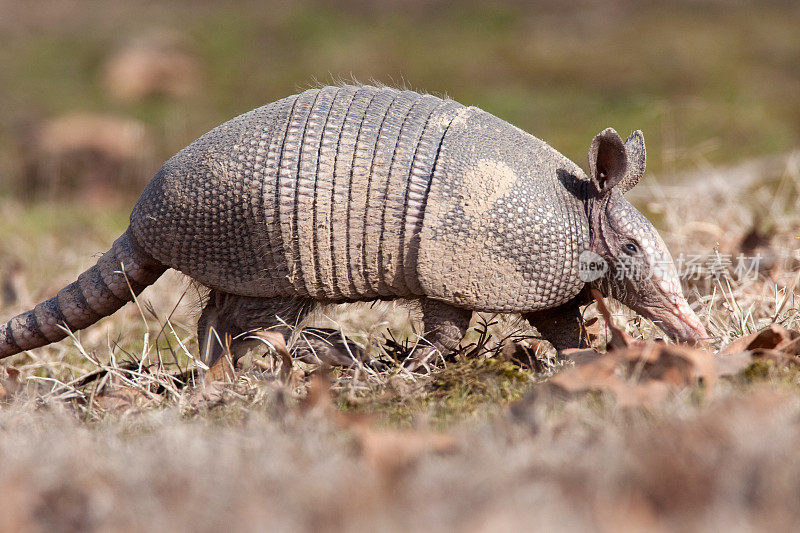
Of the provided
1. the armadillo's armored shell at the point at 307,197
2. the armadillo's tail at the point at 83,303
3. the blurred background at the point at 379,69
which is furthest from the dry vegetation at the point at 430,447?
the blurred background at the point at 379,69

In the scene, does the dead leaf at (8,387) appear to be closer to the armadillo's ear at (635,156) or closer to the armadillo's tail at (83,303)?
the armadillo's tail at (83,303)

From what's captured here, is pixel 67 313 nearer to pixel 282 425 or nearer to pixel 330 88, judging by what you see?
pixel 330 88

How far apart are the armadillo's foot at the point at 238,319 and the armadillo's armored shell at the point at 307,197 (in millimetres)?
163

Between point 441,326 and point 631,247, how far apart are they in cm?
100

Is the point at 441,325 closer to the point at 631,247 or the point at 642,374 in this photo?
the point at 631,247

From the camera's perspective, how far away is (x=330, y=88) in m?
4.33

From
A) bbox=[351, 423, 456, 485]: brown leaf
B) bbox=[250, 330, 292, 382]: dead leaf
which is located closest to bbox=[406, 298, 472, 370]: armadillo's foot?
bbox=[250, 330, 292, 382]: dead leaf

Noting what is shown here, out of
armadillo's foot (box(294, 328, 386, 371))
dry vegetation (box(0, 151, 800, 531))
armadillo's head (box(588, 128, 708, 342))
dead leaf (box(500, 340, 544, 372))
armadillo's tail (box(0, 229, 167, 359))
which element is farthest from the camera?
armadillo's tail (box(0, 229, 167, 359))

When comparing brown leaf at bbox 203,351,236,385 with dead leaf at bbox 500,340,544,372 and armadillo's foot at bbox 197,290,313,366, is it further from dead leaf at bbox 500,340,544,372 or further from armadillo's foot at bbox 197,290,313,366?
dead leaf at bbox 500,340,544,372

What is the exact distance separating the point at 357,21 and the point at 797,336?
18.4m

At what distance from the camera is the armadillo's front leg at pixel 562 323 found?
4516 mm

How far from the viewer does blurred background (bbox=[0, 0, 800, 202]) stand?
13541 millimetres

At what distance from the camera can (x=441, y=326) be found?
426cm

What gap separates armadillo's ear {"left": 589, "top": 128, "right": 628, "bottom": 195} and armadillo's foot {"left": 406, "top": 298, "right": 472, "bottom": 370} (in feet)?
2.94
